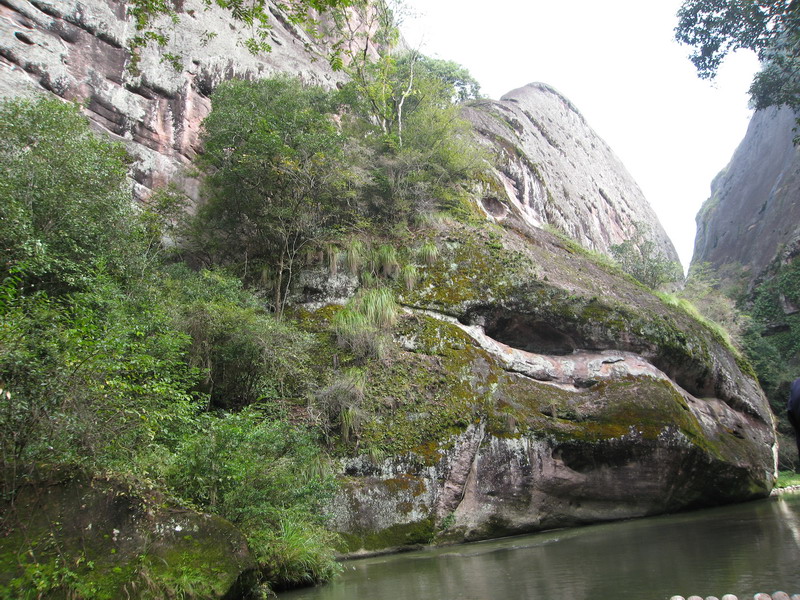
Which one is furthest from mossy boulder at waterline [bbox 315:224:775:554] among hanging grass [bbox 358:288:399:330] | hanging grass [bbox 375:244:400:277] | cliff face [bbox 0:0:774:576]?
hanging grass [bbox 375:244:400:277]

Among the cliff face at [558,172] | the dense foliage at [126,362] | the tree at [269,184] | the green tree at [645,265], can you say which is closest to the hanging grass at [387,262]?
the tree at [269,184]

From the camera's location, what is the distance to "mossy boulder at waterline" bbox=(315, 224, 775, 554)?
337 inches

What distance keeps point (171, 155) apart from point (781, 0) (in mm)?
18962

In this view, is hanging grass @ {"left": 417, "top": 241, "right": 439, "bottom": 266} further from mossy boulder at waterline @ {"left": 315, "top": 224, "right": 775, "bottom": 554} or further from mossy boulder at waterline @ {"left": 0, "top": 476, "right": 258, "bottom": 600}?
mossy boulder at waterline @ {"left": 0, "top": 476, "right": 258, "bottom": 600}

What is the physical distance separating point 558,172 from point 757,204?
21.8 m

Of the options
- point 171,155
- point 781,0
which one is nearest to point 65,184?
point 171,155

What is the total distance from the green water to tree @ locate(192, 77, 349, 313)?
22.0ft

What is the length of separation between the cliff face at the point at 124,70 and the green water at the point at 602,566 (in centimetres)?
1131

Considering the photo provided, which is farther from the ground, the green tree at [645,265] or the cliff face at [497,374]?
the green tree at [645,265]

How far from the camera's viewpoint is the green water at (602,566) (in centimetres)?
445

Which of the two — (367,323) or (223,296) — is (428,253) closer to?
(367,323)

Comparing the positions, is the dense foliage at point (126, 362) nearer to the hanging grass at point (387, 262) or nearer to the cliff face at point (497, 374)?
the cliff face at point (497, 374)

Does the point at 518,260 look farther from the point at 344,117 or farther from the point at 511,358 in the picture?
the point at 344,117

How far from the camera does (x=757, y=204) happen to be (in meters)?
37.6
